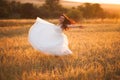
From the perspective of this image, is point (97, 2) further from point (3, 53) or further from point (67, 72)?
point (3, 53)

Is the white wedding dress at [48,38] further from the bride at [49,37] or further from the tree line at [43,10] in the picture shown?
the tree line at [43,10]

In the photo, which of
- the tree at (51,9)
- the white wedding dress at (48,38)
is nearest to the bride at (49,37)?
the white wedding dress at (48,38)

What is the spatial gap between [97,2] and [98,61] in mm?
630

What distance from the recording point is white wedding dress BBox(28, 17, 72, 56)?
2.78 metres

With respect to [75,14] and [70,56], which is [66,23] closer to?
[75,14]

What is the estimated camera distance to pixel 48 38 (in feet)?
9.21

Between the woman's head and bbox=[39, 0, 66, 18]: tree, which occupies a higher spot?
bbox=[39, 0, 66, 18]: tree

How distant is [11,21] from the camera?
116 inches

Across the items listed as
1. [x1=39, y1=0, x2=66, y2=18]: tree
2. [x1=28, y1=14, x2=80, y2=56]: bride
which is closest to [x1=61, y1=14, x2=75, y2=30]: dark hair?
[x1=28, y1=14, x2=80, y2=56]: bride

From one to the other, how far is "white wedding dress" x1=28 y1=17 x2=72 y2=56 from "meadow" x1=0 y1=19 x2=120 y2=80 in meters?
0.07

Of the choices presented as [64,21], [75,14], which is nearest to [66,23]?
[64,21]

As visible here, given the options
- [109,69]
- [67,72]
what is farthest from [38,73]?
[109,69]

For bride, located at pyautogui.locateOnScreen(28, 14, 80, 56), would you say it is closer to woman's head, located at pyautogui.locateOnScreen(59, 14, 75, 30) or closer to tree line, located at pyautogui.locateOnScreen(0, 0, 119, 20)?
woman's head, located at pyautogui.locateOnScreen(59, 14, 75, 30)

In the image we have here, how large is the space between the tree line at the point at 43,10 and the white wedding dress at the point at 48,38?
0.13 metres
